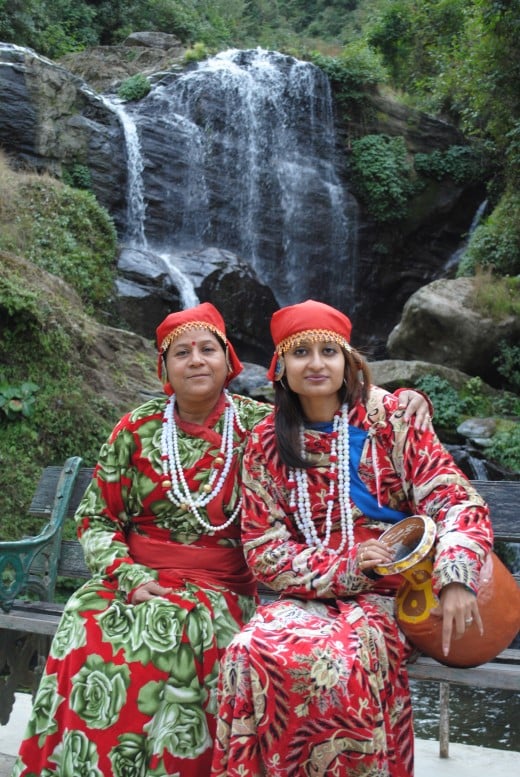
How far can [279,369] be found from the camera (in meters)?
2.70

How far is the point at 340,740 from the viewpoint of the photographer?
204cm

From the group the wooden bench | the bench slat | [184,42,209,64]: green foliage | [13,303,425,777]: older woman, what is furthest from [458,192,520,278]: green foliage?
the bench slat

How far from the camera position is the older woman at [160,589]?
7.75 ft

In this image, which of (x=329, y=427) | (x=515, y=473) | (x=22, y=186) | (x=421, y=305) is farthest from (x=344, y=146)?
(x=329, y=427)

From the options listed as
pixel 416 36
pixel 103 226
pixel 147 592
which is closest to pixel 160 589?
pixel 147 592

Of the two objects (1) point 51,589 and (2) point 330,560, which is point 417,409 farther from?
(1) point 51,589

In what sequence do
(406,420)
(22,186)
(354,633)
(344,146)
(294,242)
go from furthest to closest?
(344,146) → (294,242) → (22,186) → (406,420) → (354,633)

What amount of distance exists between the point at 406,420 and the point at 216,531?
73 centimetres

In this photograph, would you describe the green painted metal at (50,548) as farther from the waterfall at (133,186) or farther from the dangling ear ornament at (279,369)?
the waterfall at (133,186)

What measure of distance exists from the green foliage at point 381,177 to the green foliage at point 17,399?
11.9m

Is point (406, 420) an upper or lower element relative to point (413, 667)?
upper

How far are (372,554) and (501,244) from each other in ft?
39.5

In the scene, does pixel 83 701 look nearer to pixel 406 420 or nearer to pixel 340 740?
pixel 340 740

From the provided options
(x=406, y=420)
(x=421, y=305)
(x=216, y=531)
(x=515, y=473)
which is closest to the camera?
(x=406, y=420)
